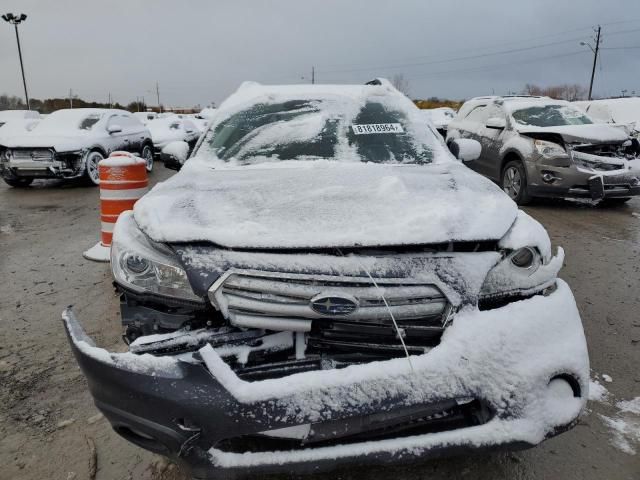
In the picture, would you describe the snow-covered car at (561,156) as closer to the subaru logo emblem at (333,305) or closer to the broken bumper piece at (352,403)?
the broken bumper piece at (352,403)

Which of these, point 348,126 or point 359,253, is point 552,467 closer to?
point 359,253

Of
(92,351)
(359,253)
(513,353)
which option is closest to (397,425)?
(513,353)

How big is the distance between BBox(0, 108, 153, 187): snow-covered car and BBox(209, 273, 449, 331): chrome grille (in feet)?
31.4

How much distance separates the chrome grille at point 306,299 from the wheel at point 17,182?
1072 cm

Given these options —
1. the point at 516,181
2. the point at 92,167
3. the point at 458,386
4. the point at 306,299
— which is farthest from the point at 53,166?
the point at 458,386

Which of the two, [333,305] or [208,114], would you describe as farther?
[208,114]

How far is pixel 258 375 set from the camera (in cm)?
169

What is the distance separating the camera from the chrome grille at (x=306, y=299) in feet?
5.66

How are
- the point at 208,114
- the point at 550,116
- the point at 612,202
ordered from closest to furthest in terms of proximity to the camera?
the point at 550,116
the point at 612,202
the point at 208,114

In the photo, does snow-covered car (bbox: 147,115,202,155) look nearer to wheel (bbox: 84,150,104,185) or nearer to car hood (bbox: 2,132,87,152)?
wheel (bbox: 84,150,104,185)

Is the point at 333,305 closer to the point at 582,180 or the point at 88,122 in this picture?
the point at 582,180

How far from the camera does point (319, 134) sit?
3.27 meters

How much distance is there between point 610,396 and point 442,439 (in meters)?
1.60

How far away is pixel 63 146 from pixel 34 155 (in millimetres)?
647
